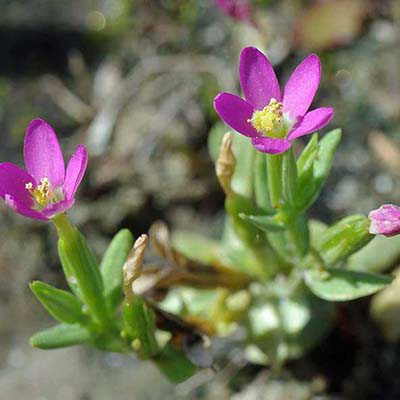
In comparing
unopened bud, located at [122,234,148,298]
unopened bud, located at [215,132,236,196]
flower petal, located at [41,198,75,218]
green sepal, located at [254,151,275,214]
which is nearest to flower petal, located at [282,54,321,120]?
unopened bud, located at [215,132,236,196]

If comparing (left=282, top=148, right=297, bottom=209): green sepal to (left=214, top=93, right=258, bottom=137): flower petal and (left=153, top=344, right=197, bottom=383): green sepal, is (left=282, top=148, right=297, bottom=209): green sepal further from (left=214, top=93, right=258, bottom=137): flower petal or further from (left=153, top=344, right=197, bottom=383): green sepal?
(left=153, top=344, right=197, bottom=383): green sepal

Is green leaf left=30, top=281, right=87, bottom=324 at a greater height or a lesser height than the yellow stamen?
lesser

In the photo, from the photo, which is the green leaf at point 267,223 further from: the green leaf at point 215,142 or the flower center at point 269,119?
the green leaf at point 215,142

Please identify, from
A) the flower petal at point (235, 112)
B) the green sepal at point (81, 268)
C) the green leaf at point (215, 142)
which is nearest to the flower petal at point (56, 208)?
the green sepal at point (81, 268)

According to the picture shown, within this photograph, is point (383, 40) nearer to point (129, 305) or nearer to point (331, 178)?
point (331, 178)

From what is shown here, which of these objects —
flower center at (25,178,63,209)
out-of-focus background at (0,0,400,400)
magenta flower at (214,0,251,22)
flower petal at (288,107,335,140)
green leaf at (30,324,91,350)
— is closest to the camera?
flower petal at (288,107,335,140)

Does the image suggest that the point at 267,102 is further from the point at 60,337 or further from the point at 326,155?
the point at 60,337

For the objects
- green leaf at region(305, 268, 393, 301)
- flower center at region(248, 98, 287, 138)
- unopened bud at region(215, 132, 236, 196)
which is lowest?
green leaf at region(305, 268, 393, 301)

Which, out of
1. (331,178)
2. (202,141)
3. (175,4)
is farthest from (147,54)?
(331,178)
